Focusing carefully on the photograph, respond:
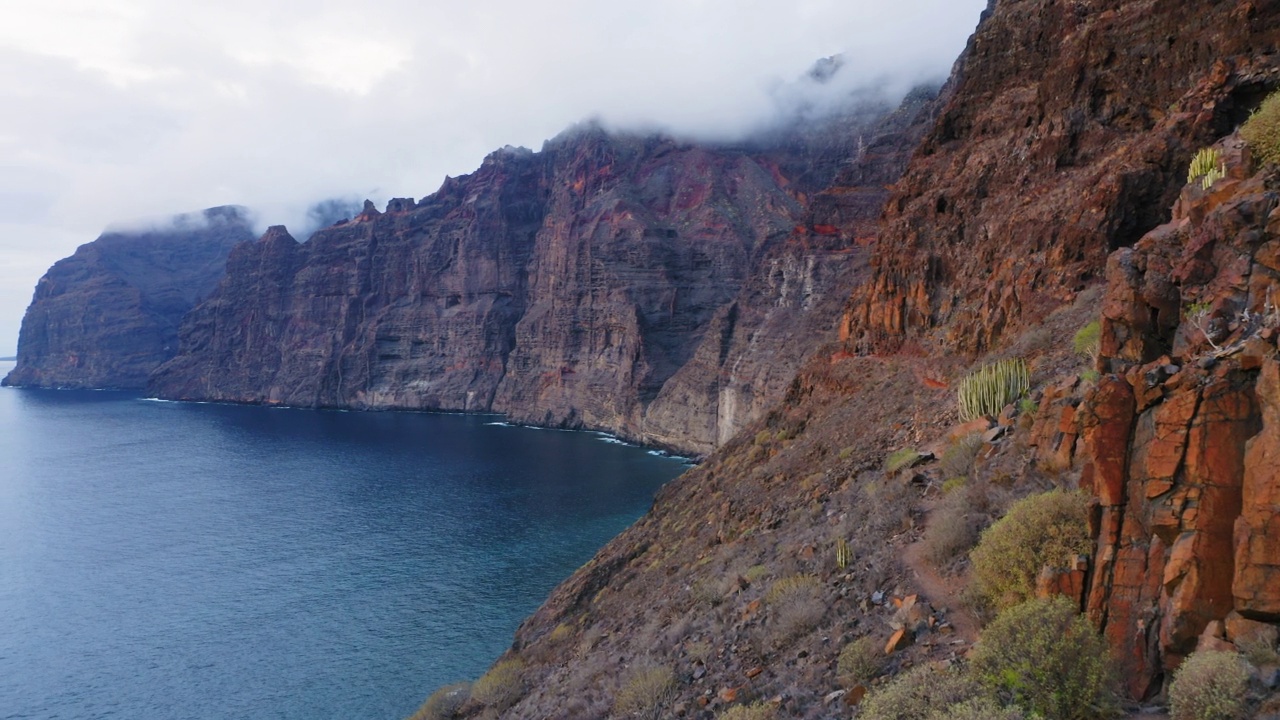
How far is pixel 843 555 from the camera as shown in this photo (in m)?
11.2

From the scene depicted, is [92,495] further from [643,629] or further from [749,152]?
[749,152]

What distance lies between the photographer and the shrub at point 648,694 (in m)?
9.95

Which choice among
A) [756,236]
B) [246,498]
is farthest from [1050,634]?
[756,236]

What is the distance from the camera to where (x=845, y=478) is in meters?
17.7

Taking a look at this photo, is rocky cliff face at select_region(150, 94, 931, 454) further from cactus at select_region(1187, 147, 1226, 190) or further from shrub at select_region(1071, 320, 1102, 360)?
cactus at select_region(1187, 147, 1226, 190)

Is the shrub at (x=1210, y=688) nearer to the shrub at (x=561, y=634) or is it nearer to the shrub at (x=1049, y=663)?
the shrub at (x=1049, y=663)

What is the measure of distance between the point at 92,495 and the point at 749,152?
105 m

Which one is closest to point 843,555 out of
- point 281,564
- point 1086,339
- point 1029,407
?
point 1029,407

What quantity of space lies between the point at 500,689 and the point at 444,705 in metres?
2.67

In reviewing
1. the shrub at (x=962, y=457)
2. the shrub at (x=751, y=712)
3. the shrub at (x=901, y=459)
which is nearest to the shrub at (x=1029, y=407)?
the shrub at (x=962, y=457)

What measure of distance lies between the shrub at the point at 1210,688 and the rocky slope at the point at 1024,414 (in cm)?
37

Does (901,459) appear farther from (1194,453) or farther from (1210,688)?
(1210,688)

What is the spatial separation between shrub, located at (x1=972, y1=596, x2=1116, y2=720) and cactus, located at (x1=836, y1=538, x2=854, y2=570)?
4470 millimetres

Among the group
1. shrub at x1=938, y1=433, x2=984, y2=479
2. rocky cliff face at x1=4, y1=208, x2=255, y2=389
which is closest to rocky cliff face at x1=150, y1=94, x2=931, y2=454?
rocky cliff face at x1=4, y1=208, x2=255, y2=389
